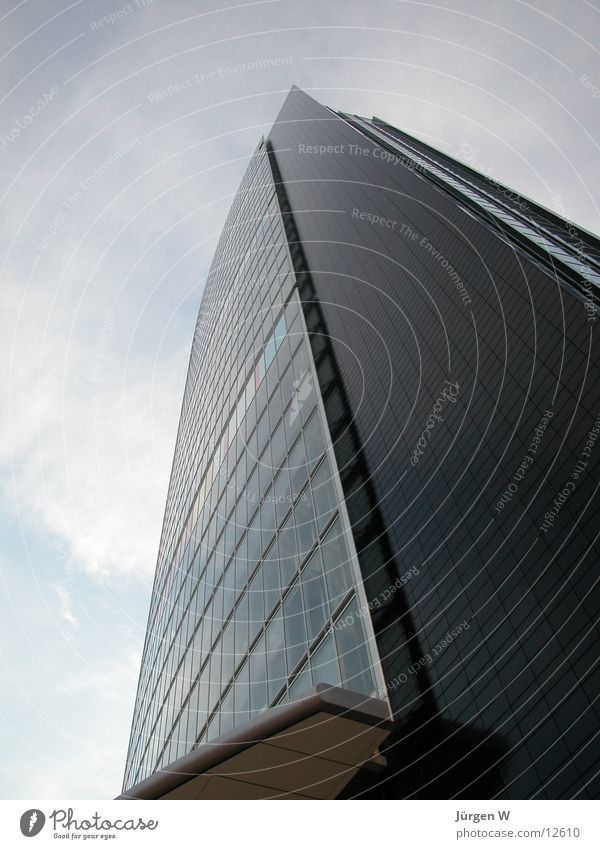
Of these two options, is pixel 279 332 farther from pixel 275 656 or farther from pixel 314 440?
pixel 275 656

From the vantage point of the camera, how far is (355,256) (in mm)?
18719

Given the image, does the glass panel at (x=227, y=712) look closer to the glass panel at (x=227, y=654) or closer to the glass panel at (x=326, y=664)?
the glass panel at (x=227, y=654)

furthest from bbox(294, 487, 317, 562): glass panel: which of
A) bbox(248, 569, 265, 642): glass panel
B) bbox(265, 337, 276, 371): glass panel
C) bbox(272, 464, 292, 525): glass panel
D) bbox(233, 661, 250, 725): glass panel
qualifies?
bbox(265, 337, 276, 371): glass panel

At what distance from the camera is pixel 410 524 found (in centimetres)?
1148

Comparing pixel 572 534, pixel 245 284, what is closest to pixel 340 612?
pixel 572 534

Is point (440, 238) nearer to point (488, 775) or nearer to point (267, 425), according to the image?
point (267, 425)

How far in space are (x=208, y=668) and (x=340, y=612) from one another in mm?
8275

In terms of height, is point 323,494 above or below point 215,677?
above

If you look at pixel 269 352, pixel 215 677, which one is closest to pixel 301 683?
pixel 215 677

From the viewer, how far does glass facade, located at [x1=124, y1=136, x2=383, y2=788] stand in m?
12.3

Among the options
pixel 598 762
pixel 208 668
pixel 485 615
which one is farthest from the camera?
pixel 208 668
